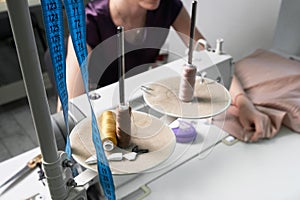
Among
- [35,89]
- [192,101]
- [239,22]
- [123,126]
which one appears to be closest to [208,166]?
[192,101]

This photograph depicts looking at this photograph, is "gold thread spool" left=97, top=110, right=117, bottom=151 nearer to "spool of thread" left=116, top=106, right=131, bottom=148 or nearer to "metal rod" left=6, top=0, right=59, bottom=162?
"spool of thread" left=116, top=106, right=131, bottom=148

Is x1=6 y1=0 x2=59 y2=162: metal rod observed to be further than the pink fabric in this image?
No

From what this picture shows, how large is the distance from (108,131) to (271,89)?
0.64 metres

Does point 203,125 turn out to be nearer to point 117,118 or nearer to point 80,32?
point 117,118

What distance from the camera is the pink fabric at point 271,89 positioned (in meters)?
0.89

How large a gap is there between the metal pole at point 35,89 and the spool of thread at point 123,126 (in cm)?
13

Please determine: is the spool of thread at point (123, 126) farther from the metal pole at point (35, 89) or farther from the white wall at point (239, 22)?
the white wall at point (239, 22)

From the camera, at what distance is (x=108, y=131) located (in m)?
0.58

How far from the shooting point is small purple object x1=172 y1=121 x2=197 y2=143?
78 centimetres

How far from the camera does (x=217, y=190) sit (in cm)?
70

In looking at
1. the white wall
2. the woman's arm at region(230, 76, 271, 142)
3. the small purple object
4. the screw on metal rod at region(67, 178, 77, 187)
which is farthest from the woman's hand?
the white wall

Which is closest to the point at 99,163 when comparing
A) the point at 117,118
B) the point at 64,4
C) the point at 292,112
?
the point at 117,118

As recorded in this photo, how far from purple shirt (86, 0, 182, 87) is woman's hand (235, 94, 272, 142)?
29 cm

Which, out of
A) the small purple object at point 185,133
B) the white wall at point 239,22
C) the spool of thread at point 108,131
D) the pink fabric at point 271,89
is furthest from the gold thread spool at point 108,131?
the white wall at point 239,22
